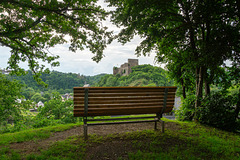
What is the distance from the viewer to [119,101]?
9.57 feet

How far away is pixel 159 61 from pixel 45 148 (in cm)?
513

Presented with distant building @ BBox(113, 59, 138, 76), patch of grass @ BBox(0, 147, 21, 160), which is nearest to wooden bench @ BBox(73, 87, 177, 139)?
patch of grass @ BBox(0, 147, 21, 160)

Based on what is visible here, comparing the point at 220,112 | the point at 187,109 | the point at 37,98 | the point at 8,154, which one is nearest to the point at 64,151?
the point at 8,154

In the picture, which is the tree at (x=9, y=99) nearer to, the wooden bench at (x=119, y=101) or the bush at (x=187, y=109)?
the wooden bench at (x=119, y=101)

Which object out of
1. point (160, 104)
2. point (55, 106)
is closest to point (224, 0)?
point (160, 104)

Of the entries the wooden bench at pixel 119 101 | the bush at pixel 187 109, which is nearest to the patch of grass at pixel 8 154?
the wooden bench at pixel 119 101

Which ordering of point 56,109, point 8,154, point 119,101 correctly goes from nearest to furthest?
point 8,154 → point 119,101 → point 56,109

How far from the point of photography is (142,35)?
5305mm

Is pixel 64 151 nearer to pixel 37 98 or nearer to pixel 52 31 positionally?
pixel 52 31

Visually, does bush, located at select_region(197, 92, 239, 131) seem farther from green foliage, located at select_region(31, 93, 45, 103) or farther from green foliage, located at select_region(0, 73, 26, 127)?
green foliage, located at select_region(31, 93, 45, 103)

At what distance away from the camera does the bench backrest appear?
2.72 meters

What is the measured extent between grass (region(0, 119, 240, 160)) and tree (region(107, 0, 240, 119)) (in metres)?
2.01

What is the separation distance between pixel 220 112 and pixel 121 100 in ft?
9.65

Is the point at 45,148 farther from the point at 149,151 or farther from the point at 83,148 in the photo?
the point at 149,151
